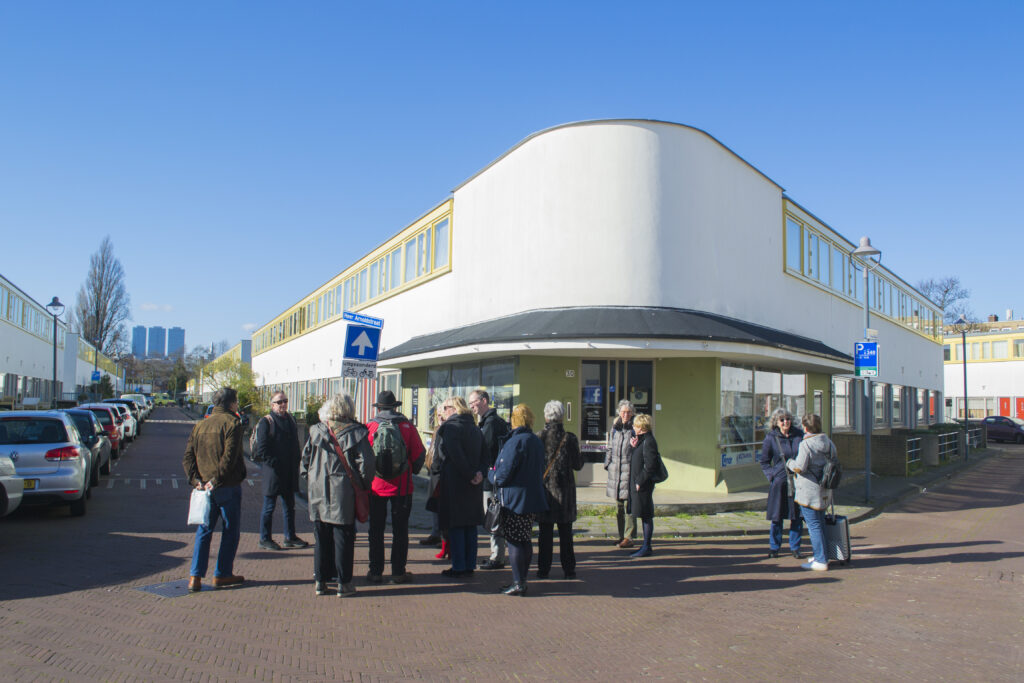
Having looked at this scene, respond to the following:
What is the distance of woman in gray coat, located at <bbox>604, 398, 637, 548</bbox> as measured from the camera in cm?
Result: 911

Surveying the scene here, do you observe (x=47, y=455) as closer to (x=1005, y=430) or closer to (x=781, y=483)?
A: (x=781, y=483)

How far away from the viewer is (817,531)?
830 centimetres

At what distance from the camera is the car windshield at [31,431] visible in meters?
10.8

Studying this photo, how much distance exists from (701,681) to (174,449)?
25.7 metres

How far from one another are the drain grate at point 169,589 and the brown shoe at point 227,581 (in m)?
0.09

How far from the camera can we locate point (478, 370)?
51.6 ft

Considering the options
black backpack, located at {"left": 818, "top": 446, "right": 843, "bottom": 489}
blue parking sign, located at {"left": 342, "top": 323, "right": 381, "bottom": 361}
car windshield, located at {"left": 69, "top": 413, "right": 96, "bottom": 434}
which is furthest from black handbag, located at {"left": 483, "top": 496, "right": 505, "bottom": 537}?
car windshield, located at {"left": 69, "top": 413, "right": 96, "bottom": 434}

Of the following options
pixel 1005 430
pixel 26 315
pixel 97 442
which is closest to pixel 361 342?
pixel 97 442

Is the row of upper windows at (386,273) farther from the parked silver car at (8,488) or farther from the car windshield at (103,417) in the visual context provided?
the parked silver car at (8,488)

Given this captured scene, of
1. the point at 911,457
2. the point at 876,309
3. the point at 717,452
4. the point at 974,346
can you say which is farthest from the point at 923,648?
the point at 974,346

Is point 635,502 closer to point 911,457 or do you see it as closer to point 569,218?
point 569,218

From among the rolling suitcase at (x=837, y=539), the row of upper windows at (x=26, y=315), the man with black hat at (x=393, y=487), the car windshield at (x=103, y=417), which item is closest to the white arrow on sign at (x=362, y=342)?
the man with black hat at (x=393, y=487)

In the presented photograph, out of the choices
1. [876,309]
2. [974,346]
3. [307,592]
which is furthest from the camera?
[974,346]

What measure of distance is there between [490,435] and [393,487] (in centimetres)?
151
